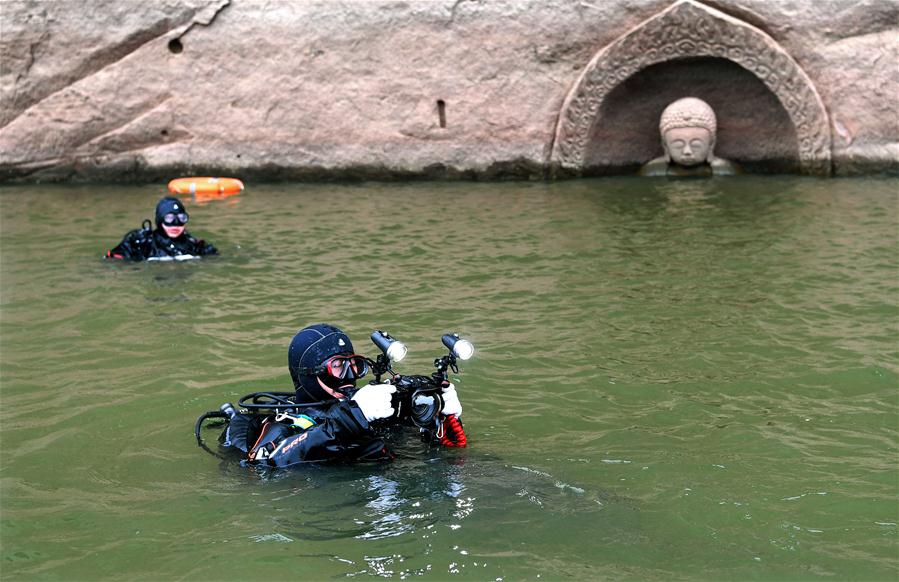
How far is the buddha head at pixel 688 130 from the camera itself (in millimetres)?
14039

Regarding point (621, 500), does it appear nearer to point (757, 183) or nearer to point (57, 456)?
point (57, 456)

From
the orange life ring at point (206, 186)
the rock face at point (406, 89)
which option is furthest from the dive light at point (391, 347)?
the rock face at point (406, 89)

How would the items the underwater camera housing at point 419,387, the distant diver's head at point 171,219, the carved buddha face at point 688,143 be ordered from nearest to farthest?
the underwater camera housing at point 419,387 → the distant diver's head at point 171,219 → the carved buddha face at point 688,143

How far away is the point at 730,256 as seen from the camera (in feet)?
33.2

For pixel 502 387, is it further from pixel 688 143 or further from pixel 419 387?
pixel 688 143

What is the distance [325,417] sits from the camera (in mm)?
5695

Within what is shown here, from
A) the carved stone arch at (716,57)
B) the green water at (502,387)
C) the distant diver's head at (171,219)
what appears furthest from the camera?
the carved stone arch at (716,57)

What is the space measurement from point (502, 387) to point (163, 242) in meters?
4.65

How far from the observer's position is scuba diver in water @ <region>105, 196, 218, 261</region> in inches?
416

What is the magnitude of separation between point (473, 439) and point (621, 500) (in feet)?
3.81

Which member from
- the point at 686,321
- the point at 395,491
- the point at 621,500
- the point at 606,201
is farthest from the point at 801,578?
the point at 606,201

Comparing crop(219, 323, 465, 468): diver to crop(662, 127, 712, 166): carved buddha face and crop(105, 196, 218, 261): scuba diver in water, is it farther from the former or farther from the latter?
crop(662, 127, 712, 166): carved buddha face

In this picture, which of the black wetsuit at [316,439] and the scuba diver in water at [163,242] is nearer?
the black wetsuit at [316,439]

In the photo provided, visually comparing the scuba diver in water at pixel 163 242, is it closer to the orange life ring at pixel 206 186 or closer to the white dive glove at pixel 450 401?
the orange life ring at pixel 206 186
